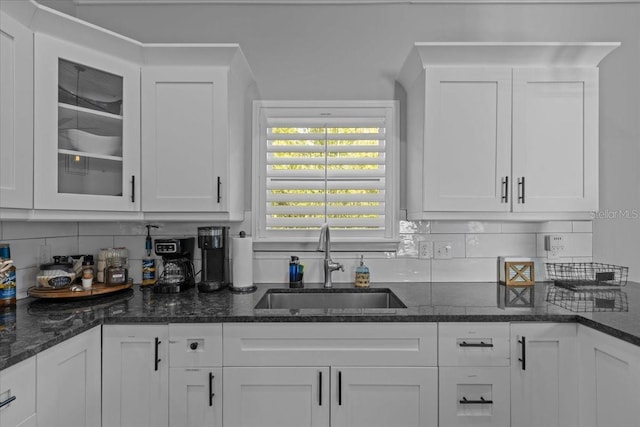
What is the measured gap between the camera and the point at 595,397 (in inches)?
62.4

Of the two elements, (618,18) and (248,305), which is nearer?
(248,305)

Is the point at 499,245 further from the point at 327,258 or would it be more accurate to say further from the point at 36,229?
the point at 36,229

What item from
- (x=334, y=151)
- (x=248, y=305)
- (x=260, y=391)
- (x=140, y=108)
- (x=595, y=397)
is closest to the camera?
(x=595, y=397)

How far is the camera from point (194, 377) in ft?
5.50

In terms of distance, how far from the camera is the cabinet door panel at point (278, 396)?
169 centimetres

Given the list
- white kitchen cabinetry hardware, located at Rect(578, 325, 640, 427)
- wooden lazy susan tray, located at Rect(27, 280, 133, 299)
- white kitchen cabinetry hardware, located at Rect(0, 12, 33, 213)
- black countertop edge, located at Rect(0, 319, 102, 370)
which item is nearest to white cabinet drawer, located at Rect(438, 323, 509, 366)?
white kitchen cabinetry hardware, located at Rect(578, 325, 640, 427)

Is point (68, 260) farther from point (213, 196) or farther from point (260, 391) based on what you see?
point (260, 391)

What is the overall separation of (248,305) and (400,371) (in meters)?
0.77

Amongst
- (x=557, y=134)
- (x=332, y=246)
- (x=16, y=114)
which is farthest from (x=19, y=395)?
(x=557, y=134)

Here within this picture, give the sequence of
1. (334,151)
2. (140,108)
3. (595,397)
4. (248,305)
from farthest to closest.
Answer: (334,151) < (140,108) < (248,305) < (595,397)

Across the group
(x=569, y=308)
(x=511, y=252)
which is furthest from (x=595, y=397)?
(x=511, y=252)

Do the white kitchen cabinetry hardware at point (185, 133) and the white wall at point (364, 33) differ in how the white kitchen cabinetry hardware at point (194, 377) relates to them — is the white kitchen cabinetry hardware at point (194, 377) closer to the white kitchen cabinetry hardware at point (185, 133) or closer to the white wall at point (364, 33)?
the white kitchen cabinetry hardware at point (185, 133)

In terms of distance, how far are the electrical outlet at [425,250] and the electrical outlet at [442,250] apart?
0.03 meters

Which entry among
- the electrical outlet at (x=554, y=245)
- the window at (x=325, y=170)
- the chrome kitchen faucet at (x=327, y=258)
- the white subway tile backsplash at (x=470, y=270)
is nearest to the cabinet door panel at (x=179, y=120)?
the window at (x=325, y=170)
